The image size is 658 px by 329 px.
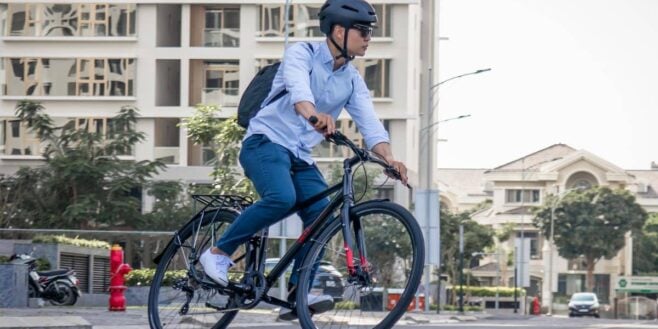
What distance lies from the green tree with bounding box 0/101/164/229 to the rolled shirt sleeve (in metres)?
35.5

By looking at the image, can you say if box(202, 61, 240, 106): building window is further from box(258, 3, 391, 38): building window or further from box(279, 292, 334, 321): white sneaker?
box(279, 292, 334, 321): white sneaker

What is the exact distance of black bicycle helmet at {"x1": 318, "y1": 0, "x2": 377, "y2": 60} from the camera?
759cm

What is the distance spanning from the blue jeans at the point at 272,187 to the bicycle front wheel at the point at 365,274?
0.15m

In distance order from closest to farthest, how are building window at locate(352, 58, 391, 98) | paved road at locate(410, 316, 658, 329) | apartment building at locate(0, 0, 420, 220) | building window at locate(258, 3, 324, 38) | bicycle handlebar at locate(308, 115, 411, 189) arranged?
bicycle handlebar at locate(308, 115, 411, 189), paved road at locate(410, 316, 658, 329), building window at locate(258, 3, 324, 38), apartment building at locate(0, 0, 420, 220), building window at locate(352, 58, 391, 98)

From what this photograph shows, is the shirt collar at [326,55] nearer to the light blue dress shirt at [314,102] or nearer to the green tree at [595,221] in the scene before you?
the light blue dress shirt at [314,102]

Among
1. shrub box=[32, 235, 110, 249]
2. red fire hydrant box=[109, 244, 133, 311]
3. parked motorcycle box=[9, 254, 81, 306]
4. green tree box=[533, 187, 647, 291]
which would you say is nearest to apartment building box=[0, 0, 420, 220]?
shrub box=[32, 235, 110, 249]

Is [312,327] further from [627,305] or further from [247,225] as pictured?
[627,305]

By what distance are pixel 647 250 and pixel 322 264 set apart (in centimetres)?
12091

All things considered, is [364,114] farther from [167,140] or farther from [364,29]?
[167,140]

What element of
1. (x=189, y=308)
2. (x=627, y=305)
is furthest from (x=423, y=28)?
(x=189, y=308)

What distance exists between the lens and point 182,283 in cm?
836

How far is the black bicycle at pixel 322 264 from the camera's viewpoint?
7133 mm

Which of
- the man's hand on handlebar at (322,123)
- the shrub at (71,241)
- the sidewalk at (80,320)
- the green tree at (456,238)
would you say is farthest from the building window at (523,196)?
the man's hand on handlebar at (322,123)

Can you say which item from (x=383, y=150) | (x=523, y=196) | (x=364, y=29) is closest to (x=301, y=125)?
(x=383, y=150)
